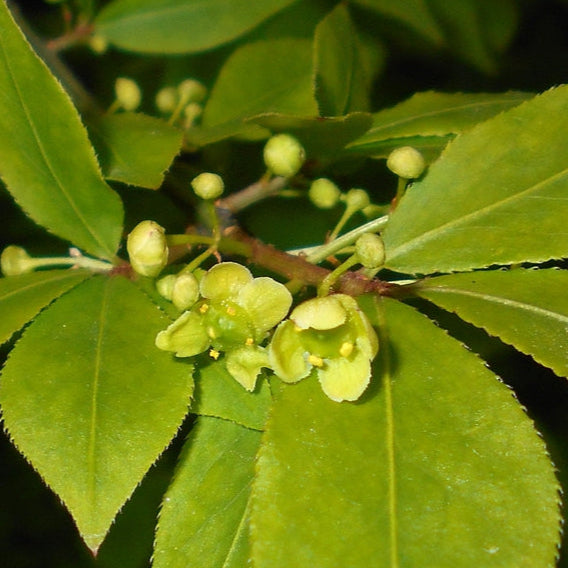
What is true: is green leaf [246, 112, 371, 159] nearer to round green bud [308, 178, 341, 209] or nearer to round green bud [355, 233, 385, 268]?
round green bud [308, 178, 341, 209]

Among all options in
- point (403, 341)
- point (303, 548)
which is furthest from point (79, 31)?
point (303, 548)

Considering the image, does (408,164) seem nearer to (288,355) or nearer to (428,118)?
(428,118)

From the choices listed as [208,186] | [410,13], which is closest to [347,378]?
[208,186]

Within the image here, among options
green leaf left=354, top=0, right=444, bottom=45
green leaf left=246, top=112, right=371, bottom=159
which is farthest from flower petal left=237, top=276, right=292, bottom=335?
green leaf left=354, top=0, right=444, bottom=45

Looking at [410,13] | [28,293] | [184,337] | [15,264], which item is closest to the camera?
[184,337]

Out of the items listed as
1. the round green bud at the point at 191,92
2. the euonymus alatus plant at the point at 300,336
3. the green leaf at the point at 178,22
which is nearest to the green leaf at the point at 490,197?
the euonymus alatus plant at the point at 300,336

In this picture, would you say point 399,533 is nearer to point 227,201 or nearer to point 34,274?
point 34,274
